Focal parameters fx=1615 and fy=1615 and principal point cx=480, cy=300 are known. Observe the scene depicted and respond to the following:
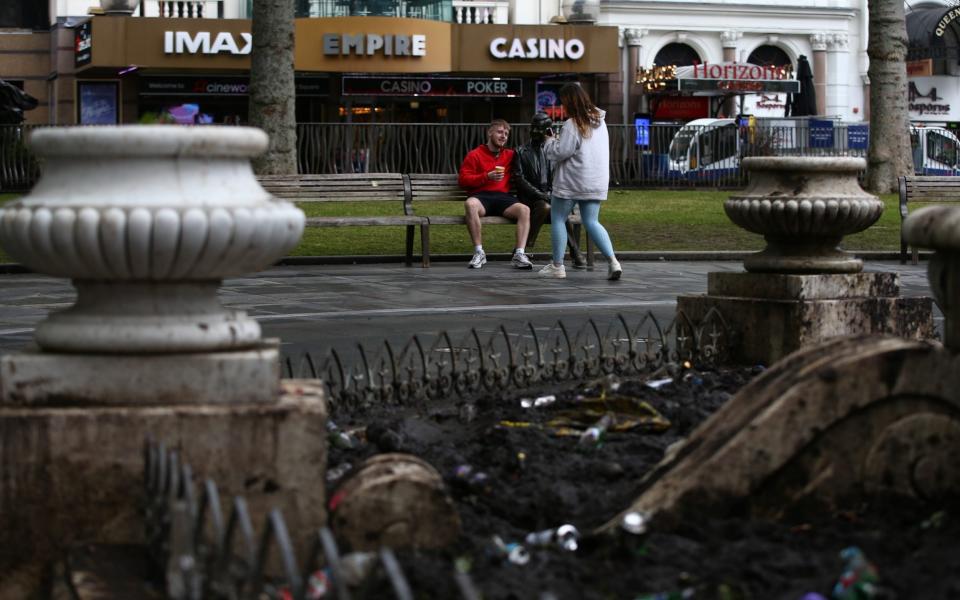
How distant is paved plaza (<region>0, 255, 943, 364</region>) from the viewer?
10.2 metres

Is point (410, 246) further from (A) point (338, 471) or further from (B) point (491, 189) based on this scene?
(A) point (338, 471)

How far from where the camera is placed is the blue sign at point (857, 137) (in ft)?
118

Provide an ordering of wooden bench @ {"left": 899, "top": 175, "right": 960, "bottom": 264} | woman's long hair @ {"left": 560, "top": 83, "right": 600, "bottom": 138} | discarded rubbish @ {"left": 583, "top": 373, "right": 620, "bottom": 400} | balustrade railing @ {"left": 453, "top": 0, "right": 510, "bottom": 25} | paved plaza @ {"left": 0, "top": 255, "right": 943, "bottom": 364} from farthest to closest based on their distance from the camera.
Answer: balustrade railing @ {"left": 453, "top": 0, "right": 510, "bottom": 25} < wooden bench @ {"left": 899, "top": 175, "right": 960, "bottom": 264} < woman's long hair @ {"left": 560, "top": 83, "right": 600, "bottom": 138} < paved plaza @ {"left": 0, "top": 255, "right": 943, "bottom": 364} < discarded rubbish @ {"left": 583, "top": 373, "right": 620, "bottom": 400}

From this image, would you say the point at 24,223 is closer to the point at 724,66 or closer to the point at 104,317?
the point at 104,317

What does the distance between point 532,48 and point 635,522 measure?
33.5 metres

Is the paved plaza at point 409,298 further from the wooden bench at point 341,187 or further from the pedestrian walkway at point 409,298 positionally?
the wooden bench at point 341,187

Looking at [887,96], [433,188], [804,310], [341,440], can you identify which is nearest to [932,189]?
[887,96]

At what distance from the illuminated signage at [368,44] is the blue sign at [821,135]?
29.3 feet

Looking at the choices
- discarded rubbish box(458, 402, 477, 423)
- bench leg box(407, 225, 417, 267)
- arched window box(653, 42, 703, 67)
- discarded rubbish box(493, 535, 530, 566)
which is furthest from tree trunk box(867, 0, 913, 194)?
discarded rubbish box(493, 535, 530, 566)

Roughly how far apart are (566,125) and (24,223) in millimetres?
10613

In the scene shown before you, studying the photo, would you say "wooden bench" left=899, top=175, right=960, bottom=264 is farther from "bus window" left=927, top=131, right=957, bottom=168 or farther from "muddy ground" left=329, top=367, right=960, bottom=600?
"muddy ground" left=329, top=367, right=960, bottom=600

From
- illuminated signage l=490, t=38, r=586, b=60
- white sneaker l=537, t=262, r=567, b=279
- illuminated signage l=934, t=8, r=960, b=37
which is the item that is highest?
illuminated signage l=934, t=8, r=960, b=37

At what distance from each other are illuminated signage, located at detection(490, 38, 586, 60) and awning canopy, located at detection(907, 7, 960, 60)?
1401 centimetres

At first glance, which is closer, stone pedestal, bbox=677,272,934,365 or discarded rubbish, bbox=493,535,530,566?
discarded rubbish, bbox=493,535,530,566
